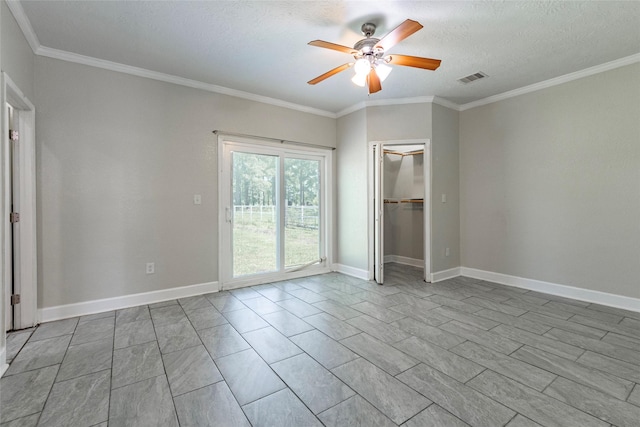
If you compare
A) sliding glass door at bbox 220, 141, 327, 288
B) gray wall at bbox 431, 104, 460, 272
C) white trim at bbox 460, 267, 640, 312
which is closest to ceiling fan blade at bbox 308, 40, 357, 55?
sliding glass door at bbox 220, 141, 327, 288

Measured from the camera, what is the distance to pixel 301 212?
474 cm

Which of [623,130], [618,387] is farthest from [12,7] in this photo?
[623,130]

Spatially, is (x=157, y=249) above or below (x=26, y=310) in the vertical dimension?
above

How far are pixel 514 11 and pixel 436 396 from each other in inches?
116

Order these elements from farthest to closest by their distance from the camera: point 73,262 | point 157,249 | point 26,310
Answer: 1. point 157,249
2. point 73,262
3. point 26,310

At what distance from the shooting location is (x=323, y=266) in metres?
4.96

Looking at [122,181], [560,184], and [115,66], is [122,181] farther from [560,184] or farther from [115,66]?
[560,184]

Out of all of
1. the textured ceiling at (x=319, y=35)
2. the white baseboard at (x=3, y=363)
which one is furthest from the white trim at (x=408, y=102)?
the white baseboard at (x=3, y=363)

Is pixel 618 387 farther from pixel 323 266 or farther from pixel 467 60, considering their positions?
pixel 323 266

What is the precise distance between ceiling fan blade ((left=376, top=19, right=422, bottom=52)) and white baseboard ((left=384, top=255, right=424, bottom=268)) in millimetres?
4041

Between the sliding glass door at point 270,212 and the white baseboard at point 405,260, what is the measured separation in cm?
168

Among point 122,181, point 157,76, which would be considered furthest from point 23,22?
point 122,181

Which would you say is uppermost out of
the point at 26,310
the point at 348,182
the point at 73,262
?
the point at 348,182

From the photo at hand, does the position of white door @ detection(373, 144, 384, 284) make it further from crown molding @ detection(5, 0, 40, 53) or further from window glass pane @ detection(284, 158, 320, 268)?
crown molding @ detection(5, 0, 40, 53)
